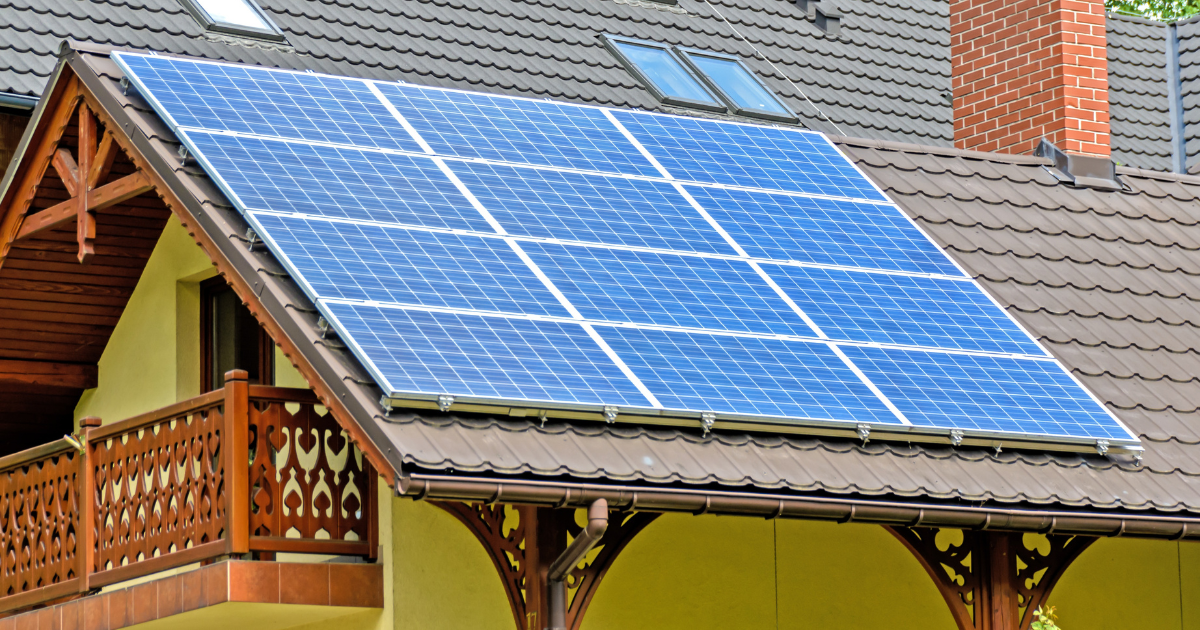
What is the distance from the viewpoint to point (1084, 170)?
637 inches

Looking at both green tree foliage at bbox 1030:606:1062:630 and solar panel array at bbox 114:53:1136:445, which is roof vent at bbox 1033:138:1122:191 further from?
green tree foliage at bbox 1030:606:1062:630

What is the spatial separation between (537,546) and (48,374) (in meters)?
6.11

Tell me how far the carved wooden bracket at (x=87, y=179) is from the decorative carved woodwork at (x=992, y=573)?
532cm

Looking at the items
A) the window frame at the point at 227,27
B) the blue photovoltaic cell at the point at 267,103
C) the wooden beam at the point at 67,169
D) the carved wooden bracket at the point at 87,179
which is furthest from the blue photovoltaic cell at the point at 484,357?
the window frame at the point at 227,27

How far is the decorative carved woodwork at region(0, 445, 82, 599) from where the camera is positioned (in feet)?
40.3

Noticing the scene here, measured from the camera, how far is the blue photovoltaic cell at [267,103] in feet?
39.2

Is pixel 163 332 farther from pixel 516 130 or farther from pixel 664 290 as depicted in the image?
pixel 664 290

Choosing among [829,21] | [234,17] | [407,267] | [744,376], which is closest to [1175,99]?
[829,21]

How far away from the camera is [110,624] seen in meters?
11.8

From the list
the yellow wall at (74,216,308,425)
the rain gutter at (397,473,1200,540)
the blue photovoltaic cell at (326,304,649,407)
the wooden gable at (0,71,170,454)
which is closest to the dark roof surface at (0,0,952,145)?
the wooden gable at (0,71,170,454)

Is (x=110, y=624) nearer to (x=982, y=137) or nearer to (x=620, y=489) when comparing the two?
(x=620, y=489)

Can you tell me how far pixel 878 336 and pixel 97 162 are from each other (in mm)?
5052

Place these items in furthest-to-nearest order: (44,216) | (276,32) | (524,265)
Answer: (276,32), (44,216), (524,265)

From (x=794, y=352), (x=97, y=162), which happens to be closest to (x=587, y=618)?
(x=794, y=352)
